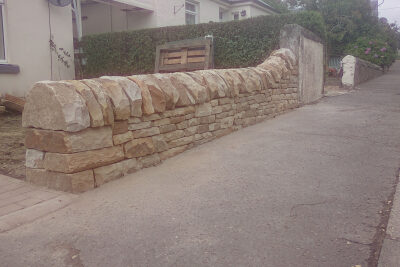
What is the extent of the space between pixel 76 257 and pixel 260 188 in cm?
184

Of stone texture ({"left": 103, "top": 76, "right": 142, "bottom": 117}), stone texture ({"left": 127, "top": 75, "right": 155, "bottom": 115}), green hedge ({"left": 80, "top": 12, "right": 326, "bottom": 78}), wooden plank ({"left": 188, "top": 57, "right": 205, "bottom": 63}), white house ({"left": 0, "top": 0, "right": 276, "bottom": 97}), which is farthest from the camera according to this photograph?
wooden plank ({"left": 188, "top": 57, "right": 205, "bottom": 63})

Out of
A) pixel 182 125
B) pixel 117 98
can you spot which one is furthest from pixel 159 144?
pixel 117 98

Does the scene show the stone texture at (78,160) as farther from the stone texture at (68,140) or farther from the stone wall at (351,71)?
the stone wall at (351,71)

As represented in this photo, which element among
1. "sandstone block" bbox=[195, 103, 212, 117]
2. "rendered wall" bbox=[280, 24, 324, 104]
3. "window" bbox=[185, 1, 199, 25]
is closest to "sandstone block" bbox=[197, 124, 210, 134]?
"sandstone block" bbox=[195, 103, 212, 117]

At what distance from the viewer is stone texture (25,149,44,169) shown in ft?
12.0

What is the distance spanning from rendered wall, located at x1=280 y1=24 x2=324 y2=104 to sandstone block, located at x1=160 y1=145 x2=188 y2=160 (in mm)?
4430

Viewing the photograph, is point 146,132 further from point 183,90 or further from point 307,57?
point 307,57

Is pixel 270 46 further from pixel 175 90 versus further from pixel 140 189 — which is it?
pixel 140 189

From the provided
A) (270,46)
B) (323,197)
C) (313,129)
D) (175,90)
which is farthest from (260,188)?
(270,46)

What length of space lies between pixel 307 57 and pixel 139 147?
5.89 metres

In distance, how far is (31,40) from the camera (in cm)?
930

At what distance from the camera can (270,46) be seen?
8336 mm

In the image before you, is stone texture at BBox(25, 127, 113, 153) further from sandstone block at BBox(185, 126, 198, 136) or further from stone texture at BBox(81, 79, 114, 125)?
sandstone block at BBox(185, 126, 198, 136)

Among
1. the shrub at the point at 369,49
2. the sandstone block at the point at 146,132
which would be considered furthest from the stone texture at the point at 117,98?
the shrub at the point at 369,49
